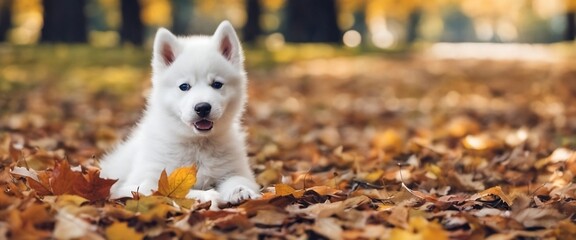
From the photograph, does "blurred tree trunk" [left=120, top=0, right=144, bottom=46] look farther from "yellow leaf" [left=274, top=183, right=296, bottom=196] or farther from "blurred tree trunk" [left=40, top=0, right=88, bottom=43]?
"yellow leaf" [left=274, top=183, right=296, bottom=196]

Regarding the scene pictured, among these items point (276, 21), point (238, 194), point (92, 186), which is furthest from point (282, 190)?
point (276, 21)

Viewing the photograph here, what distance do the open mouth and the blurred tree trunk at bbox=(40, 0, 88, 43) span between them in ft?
58.8

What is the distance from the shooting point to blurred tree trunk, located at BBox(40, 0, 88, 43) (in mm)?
20734

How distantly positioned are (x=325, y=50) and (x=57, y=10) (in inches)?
306

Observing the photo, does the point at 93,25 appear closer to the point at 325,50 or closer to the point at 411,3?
the point at 411,3

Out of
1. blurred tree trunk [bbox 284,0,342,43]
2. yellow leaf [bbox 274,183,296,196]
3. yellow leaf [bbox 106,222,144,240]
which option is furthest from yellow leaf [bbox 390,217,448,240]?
blurred tree trunk [bbox 284,0,342,43]

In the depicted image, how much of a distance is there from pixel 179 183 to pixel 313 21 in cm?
1821

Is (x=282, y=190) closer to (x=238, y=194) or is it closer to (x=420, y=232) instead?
(x=238, y=194)

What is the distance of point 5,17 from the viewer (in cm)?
3116

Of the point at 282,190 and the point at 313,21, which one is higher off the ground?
the point at 282,190

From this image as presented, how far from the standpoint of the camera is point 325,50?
1902 centimetres

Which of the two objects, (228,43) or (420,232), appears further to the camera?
(228,43)

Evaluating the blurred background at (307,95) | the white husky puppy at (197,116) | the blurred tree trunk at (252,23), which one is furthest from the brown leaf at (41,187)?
the blurred tree trunk at (252,23)

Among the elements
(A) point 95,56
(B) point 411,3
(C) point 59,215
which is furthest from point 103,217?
(B) point 411,3
